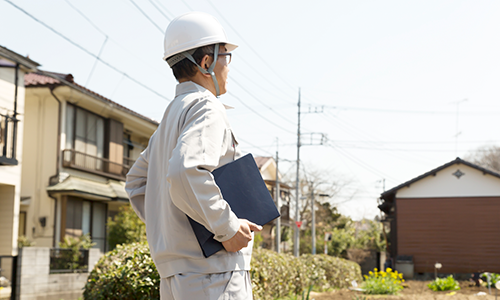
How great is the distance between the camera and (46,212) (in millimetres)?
17562

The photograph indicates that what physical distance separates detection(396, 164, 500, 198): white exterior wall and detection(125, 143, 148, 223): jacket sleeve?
2446 centimetres

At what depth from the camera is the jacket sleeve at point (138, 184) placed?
2291 mm

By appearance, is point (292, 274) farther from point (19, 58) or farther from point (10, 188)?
point (19, 58)

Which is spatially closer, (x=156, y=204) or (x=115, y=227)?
(x=156, y=204)

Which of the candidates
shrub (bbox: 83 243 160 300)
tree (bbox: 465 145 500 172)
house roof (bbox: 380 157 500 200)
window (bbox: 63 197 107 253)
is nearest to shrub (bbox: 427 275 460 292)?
shrub (bbox: 83 243 160 300)

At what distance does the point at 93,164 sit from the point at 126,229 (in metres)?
4.68

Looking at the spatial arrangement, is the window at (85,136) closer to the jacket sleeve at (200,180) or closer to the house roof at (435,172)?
the house roof at (435,172)

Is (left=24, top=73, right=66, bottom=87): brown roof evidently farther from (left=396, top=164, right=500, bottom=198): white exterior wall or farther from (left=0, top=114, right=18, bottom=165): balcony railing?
(left=396, top=164, right=500, bottom=198): white exterior wall

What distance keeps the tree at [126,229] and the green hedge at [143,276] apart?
703 cm

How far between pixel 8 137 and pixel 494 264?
21850mm

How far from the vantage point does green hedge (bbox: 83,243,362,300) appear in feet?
19.7

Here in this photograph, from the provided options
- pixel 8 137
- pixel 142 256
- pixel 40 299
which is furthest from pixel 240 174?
pixel 8 137

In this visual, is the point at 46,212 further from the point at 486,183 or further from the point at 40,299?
the point at 486,183

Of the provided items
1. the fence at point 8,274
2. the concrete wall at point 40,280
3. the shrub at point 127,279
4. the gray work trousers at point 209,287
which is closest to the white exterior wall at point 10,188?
the concrete wall at point 40,280
